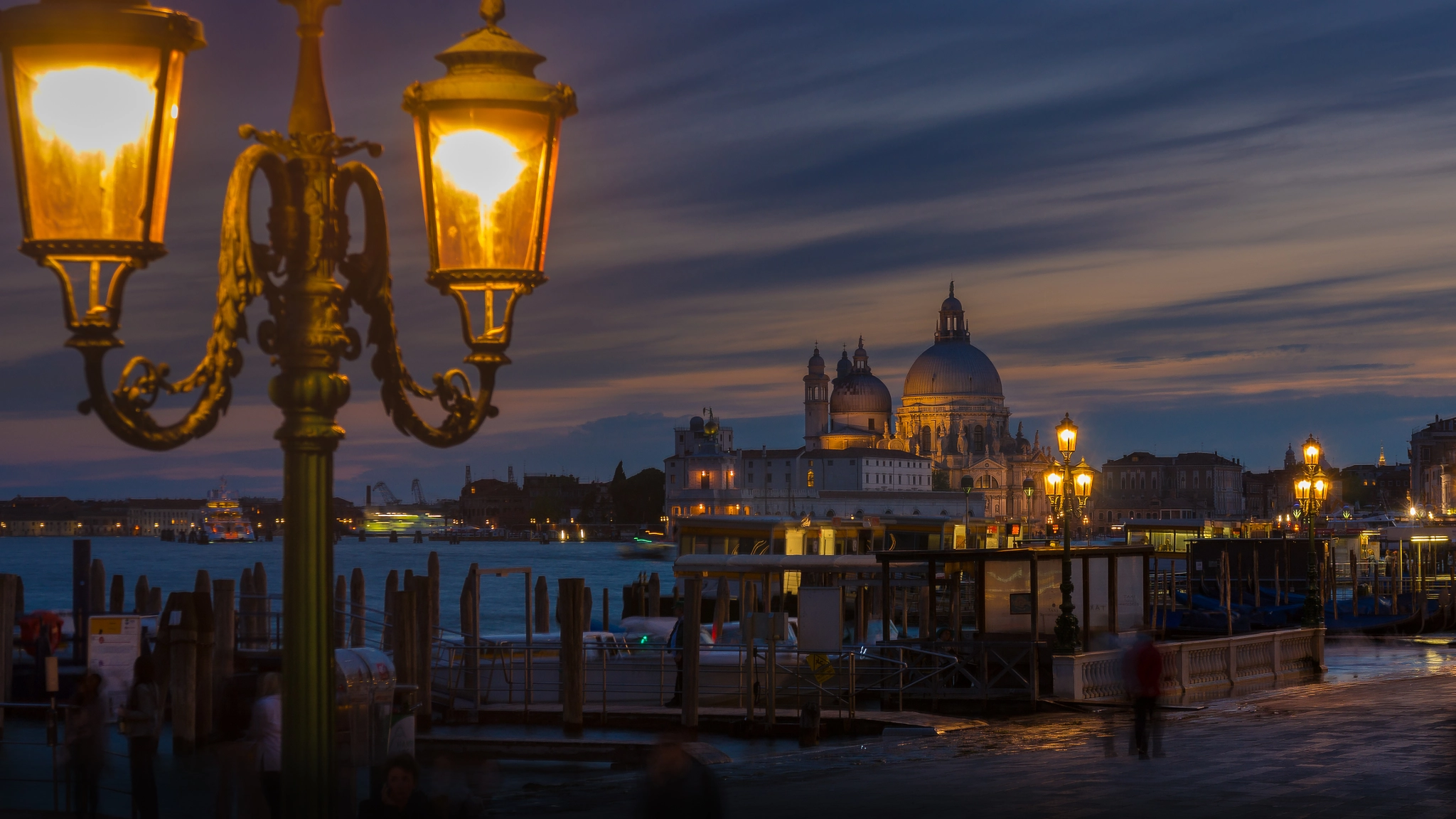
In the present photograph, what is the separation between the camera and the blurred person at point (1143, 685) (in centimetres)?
1467

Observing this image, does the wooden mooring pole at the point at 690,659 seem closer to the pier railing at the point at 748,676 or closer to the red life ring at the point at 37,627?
the pier railing at the point at 748,676

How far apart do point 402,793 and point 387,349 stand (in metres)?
2.79

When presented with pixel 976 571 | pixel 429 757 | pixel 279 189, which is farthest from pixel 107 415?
pixel 976 571

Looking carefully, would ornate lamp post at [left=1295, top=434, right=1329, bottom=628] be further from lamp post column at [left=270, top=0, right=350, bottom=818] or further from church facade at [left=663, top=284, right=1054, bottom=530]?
church facade at [left=663, top=284, right=1054, bottom=530]

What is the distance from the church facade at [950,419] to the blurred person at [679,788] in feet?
552

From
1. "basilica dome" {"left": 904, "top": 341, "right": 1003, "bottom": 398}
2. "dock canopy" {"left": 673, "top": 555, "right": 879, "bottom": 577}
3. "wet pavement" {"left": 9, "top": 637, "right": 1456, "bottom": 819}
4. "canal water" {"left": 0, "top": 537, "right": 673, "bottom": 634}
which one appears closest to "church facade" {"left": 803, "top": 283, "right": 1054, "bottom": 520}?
"basilica dome" {"left": 904, "top": 341, "right": 1003, "bottom": 398}

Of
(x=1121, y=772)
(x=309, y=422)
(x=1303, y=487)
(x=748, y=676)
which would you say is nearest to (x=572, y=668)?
(x=748, y=676)

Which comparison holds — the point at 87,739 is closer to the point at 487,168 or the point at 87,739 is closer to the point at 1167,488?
the point at 487,168

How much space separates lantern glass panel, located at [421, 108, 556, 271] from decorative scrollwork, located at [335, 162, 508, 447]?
0.61ft

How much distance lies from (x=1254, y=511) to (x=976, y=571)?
188654 mm

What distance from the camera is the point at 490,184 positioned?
4.86m

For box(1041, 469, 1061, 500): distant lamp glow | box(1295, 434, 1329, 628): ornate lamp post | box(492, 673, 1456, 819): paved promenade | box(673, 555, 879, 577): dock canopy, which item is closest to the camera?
box(492, 673, 1456, 819): paved promenade

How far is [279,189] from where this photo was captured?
459 cm

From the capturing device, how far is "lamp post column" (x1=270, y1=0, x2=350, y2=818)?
439 centimetres
